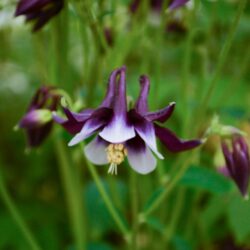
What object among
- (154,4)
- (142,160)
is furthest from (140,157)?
(154,4)

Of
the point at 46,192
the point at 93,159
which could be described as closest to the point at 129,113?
the point at 93,159

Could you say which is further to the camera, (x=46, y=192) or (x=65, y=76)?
(x=46, y=192)

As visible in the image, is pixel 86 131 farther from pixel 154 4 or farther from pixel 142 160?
pixel 154 4

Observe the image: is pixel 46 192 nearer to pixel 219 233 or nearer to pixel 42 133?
pixel 219 233

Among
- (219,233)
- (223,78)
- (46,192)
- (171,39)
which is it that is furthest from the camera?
(46,192)

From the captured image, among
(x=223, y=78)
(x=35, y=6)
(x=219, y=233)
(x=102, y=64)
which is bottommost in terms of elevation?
(x=219, y=233)

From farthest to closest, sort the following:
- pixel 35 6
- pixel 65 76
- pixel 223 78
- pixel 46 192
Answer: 1. pixel 46 192
2. pixel 223 78
3. pixel 65 76
4. pixel 35 6

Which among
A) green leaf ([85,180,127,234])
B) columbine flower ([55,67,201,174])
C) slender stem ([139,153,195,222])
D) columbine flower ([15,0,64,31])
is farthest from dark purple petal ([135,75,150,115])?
green leaf ([85,180,127,234])

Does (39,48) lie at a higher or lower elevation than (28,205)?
higher
